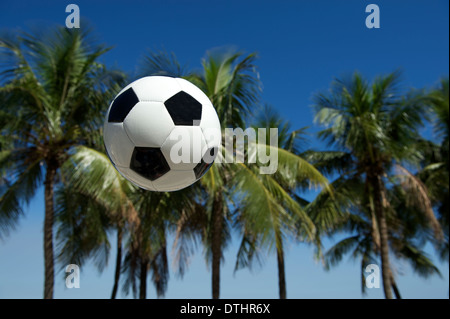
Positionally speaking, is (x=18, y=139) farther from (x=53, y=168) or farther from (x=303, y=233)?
(x=303, y=233)

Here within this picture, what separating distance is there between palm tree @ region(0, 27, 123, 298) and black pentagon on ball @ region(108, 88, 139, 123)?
21.8 ft

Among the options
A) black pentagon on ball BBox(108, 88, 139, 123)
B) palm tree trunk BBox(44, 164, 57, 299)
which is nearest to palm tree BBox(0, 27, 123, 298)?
palm tree trunk BBox(44, 164, 57, 299)

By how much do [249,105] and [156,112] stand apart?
24.9ft

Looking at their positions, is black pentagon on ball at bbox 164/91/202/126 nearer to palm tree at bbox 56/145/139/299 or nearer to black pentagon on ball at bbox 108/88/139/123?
black pentagon on ball at bbox 108/88/139/123

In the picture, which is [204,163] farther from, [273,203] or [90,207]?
[90,207]

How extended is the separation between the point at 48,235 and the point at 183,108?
7248mm

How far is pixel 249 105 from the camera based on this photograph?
39.2 feet

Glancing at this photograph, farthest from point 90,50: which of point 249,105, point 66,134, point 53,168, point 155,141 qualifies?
point 155,141

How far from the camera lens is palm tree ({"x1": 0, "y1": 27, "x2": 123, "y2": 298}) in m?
10.8

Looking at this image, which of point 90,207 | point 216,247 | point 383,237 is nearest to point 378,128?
point 383,237

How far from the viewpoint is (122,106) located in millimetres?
4625

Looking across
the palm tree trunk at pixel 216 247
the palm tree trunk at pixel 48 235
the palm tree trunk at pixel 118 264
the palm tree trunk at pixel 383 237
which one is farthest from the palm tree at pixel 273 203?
the palm tree trunk at pixel 118 264

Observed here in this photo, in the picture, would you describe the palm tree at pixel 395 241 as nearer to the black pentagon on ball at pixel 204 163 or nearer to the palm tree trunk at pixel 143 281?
the palm tree trunk at pixel 143 281
